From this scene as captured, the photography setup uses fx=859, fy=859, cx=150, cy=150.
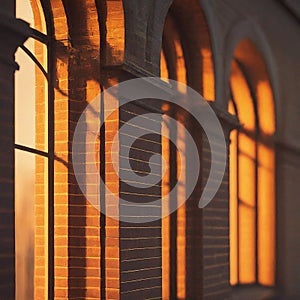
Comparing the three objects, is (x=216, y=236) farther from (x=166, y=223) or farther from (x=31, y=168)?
(x=31, y=168)

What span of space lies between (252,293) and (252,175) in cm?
176

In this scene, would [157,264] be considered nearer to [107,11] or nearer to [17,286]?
[17,286]

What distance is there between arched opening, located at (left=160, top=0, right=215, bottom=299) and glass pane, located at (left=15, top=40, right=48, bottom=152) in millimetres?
2222

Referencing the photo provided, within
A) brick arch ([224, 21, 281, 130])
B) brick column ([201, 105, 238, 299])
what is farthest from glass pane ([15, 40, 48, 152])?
brick arch ([224, 21, 281, 130])

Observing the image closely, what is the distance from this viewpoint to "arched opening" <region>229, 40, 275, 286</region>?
11703mm

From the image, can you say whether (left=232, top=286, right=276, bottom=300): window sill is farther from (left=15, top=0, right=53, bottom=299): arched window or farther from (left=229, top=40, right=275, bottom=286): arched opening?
(left=15, top=0, right=53, bottom=299): arched window

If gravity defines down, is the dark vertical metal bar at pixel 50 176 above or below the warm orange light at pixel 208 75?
below

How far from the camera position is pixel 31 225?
6816mm

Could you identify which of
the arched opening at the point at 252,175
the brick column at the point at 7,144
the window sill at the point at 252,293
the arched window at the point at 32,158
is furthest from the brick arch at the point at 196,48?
the brick column at the point at 7,144

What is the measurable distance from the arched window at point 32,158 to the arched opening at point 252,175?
16.1ft

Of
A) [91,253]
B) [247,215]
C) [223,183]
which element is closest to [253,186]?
[247,215]

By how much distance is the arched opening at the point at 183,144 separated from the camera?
358 inches

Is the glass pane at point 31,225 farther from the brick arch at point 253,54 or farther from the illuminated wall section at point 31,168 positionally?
the brick arch at point 253,54

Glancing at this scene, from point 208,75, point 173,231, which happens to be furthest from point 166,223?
point 208,75
